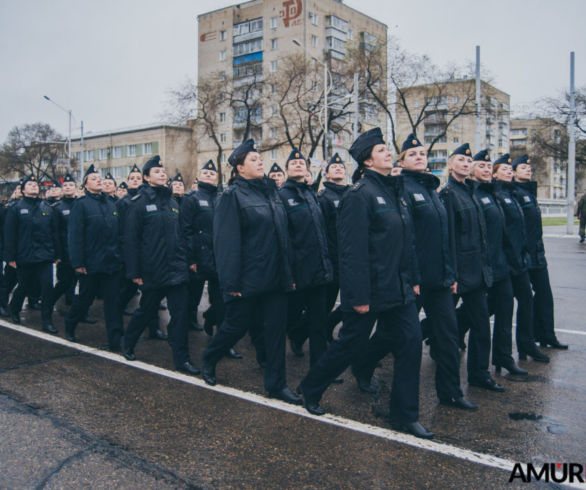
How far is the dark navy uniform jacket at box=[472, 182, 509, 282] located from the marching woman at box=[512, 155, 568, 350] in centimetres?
92

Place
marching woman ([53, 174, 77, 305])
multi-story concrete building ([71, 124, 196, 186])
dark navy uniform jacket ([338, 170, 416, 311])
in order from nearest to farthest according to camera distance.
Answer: dark navy uniform jacket ([338, 170, 416, 311]), marching woman ([53, 174, 77, 305]), multi-story concrete building ([71, 124, 196, 186])

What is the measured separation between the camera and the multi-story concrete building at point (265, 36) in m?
68.8

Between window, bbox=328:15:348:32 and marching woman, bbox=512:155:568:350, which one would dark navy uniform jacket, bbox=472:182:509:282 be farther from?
window, bbox=328:15:348:32

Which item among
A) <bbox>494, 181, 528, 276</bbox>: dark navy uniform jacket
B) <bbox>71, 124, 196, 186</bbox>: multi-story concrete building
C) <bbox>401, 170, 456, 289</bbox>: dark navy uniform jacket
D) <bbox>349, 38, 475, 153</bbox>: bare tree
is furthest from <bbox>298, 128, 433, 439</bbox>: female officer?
<bbox>71, 124, 196, 186</bbox>: multi-story concrete building

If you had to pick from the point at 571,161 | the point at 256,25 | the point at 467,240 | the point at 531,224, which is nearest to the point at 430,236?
the point at 467,240

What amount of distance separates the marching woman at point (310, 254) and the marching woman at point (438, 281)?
0.88 meters

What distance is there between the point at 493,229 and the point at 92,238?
4.44m

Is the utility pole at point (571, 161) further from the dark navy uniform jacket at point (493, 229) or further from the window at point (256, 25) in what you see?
the window at point (256, 25)

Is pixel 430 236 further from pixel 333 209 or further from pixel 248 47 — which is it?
pixel 248 47

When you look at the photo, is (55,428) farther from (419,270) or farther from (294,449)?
(419,270)

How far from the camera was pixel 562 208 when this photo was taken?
230 ft

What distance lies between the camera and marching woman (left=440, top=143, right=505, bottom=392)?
5047 mm

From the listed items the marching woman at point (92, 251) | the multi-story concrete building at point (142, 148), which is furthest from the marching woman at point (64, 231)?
the multi-story concrete building at point (142, 148)

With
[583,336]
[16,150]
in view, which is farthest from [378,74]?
[16,150]
